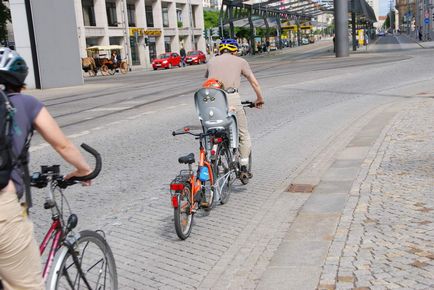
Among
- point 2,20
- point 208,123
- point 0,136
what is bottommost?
point 208,123

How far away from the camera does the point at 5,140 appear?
2.18 metres

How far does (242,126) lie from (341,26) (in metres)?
35.1

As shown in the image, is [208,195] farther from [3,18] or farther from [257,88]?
[3,18]

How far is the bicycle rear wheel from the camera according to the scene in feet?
18.7

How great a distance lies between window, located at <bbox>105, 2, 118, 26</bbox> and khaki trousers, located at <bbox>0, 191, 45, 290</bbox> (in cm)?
5765

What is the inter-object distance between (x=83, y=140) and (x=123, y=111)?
16.1 ft

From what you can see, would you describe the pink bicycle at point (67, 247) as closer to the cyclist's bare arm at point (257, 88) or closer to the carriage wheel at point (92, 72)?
the cyclist's bare arm at point (257, 88)

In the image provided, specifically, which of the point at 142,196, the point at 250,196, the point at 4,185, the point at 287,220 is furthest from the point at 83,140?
the point at 4,185

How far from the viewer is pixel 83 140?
10.7 meters

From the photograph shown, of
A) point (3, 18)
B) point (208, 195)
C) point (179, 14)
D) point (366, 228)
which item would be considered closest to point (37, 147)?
point (208, 195)

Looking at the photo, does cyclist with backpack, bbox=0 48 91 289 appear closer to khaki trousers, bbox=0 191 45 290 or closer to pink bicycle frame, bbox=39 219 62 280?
khaki trousers, bbox=0 191 45 290

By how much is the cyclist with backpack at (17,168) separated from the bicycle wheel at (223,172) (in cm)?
322

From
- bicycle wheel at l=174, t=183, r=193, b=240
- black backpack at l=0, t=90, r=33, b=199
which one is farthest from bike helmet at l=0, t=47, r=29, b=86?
bicycle wheel at l=174, t=183, r=193, b=240

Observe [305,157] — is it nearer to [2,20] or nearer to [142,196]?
[142,196]
